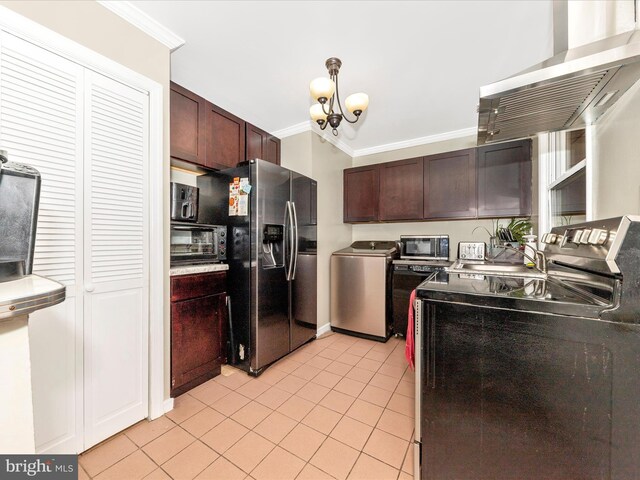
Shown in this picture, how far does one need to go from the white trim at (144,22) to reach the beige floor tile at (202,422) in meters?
2.49

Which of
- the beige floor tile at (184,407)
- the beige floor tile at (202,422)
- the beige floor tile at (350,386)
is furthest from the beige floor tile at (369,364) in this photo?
the beige floor tile at (184,407)

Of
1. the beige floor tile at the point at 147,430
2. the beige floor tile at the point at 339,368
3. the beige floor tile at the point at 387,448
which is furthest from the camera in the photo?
the beige floor tile at the point at 339,368

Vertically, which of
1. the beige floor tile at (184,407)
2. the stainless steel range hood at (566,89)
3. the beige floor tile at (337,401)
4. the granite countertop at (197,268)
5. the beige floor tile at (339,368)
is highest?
the stainless steel range hood at (566,89)

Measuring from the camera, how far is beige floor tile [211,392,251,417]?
1765mm

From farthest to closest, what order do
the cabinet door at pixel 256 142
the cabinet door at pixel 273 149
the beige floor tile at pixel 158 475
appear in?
the cabinet door at pixel 273 149
the cabinet door at pixel 256 142
the beige floor tile at pixel 158 475

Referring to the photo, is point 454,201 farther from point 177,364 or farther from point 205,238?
point 177,364

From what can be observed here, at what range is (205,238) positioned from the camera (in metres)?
2.18

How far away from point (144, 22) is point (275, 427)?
8.67 ft

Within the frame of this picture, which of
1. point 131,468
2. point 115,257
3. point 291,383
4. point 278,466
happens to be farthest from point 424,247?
point 131,468

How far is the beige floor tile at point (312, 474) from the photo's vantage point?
1.26 meters

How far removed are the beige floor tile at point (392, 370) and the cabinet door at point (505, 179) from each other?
6.27 ft

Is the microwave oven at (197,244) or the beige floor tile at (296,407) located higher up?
the microwave oven at (197,244)

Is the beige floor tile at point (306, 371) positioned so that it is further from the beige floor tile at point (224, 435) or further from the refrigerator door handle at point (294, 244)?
the refrigerator door handle at point (294, 244)

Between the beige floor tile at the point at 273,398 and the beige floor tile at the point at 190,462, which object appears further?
the beige floor tile at the point at 273,398
